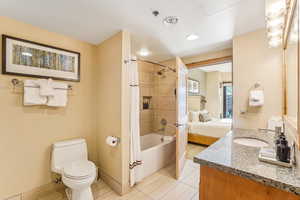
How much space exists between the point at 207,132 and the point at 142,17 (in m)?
3.41

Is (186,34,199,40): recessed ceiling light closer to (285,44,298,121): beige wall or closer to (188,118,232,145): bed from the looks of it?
(285,44,298,121): beige wall

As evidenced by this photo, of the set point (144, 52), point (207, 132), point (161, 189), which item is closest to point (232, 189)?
point (161, 189)

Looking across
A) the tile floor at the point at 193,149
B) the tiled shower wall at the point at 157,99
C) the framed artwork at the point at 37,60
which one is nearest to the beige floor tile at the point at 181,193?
the tile floor at the point at 193,149

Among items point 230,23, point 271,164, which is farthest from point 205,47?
point 271,164

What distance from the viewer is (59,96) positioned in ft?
6.24

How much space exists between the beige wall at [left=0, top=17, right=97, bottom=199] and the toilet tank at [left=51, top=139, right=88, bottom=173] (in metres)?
0.15

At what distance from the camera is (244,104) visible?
1.98 m

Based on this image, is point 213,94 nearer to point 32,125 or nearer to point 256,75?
point 256,75

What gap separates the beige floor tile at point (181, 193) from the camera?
1.81 meters

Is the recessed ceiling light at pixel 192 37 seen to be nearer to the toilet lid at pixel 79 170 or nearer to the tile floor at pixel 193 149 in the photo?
the toilet lid at pixel 79 170

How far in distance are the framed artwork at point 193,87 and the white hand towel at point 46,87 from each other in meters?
4.07

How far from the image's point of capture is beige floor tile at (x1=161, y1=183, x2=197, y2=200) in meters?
1.81

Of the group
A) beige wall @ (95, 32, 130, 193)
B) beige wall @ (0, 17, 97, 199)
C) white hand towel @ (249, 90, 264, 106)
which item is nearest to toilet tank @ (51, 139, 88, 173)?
beige wall @ (0, 17, 97, 199)

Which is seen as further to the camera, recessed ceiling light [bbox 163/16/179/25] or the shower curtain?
the shower curtain
